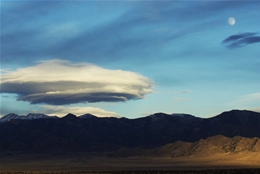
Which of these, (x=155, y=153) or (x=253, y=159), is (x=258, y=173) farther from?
(x=155, y=153)

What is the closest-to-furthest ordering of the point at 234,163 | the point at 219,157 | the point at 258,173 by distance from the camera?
the point at 258,173
the point at 234,163
the point at 219,157

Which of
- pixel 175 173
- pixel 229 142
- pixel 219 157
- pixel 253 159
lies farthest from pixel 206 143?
pixel 175 173

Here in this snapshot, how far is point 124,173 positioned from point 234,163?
5649 centimetres

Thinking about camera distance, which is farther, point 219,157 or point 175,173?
point 219,157

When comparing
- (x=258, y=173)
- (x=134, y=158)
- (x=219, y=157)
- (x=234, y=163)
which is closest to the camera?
(x=258, y=173)

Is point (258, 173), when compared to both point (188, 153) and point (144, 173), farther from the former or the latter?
point (188, 153)

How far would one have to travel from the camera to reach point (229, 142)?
17662 cm

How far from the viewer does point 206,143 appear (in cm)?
17925

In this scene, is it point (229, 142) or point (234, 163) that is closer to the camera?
point (234, 163)

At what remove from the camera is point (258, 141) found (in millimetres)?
167375

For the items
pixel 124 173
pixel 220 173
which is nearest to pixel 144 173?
pixel 124 173

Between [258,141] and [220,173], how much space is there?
258ft

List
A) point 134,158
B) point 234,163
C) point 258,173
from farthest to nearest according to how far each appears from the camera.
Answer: point 134,158
point 234,163
point 258,173

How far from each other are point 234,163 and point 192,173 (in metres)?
50.9
